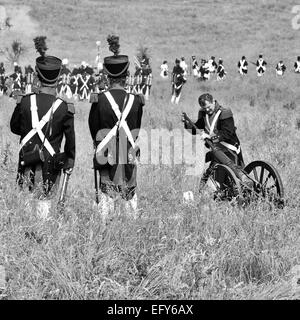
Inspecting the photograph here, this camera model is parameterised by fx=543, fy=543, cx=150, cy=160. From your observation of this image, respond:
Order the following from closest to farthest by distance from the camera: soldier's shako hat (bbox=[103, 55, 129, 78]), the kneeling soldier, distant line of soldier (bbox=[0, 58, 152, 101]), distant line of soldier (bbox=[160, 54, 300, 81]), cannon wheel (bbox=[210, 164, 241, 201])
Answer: soldier's shako hat (bbox=[103, 55, 129, 78]) < cannon wheel (bbox=[210, 164, 241, 201]) < the kneeling soldier < distant line of soldier (bbox=[0, 58, 152, 101]) < distant line of soldier (bbox=[160, 54, 300, 81])

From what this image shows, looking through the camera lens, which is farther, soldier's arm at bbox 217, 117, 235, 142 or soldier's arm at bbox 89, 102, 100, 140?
soldier's arm at bbox 217, 117, 235, 142

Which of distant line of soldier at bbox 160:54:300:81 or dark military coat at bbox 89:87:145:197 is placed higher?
distant line of soldier at bbox 160:54:300:81

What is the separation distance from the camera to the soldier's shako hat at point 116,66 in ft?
13.7

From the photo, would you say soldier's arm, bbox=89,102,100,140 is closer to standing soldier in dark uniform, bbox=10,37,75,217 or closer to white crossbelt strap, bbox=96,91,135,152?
white crossbelt strap, bbox=96,91,135,152

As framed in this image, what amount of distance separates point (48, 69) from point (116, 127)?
26.9 inches

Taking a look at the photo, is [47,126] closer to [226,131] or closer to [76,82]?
[226,131]

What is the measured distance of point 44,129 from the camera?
4.04 metres

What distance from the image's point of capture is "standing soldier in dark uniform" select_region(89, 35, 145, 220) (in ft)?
13.8

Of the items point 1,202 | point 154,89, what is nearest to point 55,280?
point 1,202

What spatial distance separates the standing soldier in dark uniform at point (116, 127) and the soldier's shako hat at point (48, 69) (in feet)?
1.16

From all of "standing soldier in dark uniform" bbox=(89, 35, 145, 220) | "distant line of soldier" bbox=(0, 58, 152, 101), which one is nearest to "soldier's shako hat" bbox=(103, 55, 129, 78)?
"standing soldier in dark uniform" bbox=(89, 35, 145, 220)

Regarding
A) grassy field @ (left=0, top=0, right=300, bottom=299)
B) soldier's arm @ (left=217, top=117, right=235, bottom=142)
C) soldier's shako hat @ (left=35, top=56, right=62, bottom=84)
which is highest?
soldier's shako hat @ (left=35, top=56, right=62, bottom=84)

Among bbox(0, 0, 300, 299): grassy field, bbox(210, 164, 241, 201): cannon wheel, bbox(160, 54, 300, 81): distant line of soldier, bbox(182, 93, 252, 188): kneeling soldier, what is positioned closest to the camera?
bbox(0, 0, 300, 299): grassy field

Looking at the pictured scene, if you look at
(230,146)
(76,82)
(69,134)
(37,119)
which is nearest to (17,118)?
(37,119)
